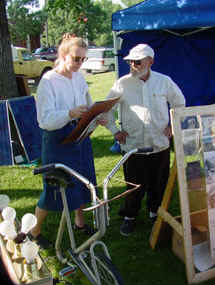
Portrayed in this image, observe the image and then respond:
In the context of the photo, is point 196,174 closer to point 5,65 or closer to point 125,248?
point 125,248

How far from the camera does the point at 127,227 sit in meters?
3.57

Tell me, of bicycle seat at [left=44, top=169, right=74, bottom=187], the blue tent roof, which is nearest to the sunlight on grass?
bicycle seat at [left=44, top=169, right=74, bottom=187]

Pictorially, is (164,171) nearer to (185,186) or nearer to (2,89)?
(185,186)

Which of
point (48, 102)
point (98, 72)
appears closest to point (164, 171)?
point (48, 102)

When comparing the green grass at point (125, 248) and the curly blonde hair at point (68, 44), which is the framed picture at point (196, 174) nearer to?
the green grass at point (125, 248)

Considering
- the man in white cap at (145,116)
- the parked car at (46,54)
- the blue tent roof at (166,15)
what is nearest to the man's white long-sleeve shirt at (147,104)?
the man in white cap at (145,116)

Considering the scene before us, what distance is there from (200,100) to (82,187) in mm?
3928

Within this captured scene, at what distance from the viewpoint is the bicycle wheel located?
219cm

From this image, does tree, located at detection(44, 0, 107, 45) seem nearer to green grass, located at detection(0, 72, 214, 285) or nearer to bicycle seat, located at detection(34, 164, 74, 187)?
bicycle seat, located at detection(34, 164, 74, 187)

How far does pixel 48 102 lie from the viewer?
2654 mm

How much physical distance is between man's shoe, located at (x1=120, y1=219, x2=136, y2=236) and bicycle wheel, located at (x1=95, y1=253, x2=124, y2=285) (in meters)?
1.19

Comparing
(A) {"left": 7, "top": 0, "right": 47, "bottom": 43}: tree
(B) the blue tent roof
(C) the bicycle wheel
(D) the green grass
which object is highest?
(A) {"left": 7, "top": 0, "right": 47, "bottom": 43}: tree

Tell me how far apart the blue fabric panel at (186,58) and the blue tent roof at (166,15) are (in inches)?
24.9

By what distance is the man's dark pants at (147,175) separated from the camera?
3312 millimetres
